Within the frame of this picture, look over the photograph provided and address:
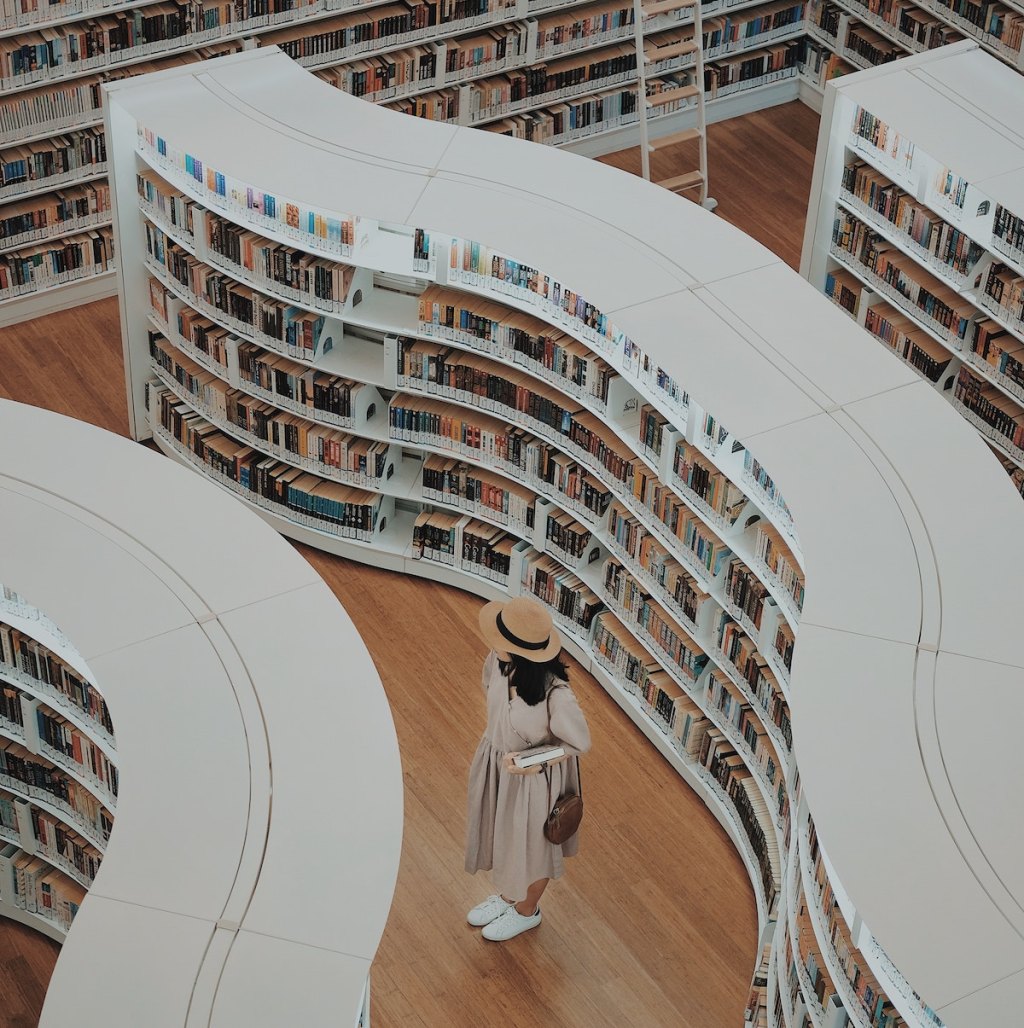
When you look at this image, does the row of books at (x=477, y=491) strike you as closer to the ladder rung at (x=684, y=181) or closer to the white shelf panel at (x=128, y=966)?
the ladder rung at (x=684, y=181)

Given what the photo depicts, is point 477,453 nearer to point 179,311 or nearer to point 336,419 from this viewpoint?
point 336,419

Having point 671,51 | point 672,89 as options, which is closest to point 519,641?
point 671,51

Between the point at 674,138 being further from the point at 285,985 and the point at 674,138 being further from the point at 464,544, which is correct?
the point at 285,985

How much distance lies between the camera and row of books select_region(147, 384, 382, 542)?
330 inches

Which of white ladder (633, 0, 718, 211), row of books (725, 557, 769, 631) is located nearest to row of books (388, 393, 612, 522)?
row of books (725, 557, 769, 631)

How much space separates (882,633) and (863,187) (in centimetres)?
347

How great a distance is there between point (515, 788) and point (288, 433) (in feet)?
8.71

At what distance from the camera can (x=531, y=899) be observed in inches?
267

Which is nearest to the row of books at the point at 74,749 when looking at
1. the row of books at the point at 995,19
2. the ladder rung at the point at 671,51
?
the ladder rung at the point at 671,51

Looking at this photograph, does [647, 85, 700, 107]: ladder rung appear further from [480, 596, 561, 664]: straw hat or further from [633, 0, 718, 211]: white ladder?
[480, 596, 561, 664]: straw hat

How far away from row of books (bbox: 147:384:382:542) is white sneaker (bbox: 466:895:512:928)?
2.19 m

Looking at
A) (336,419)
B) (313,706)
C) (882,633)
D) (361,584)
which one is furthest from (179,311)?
(882,633)

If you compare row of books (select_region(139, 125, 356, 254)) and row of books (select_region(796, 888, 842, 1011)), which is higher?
row of books (select_region(139, 125, 356, 254))

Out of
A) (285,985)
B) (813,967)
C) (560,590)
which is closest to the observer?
(285,985)
